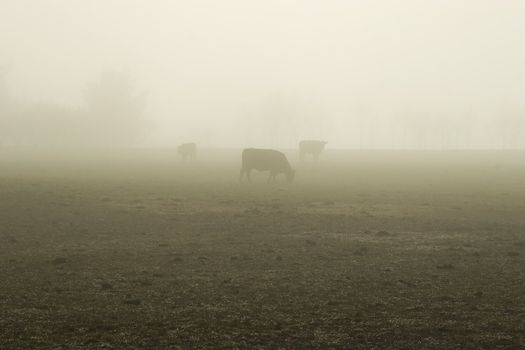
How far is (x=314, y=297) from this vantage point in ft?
42.7

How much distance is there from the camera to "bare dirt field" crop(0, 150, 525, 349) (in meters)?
10.6

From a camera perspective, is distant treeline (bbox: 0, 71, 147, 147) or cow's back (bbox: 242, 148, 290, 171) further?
distant treeline (bbox: 0, 71, 147, 147)

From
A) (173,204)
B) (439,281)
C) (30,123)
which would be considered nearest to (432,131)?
(30,123)

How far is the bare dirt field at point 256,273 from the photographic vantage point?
10562mm

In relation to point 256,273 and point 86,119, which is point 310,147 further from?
point 256,273

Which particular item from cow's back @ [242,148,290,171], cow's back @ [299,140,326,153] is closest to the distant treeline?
cow's back @ [299,140,326,153]

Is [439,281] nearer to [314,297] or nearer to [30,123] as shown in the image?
[314,297]

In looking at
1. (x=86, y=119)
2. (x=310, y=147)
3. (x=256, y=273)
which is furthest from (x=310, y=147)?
(x=256, y=273)

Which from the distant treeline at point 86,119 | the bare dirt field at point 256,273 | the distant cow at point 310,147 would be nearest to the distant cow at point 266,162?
the bare dirt field at point 256,273

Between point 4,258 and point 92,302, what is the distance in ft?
18.5

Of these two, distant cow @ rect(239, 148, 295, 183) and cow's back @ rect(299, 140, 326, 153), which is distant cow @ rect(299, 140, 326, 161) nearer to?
cow's back @ rect(299, 140, 326, 153)

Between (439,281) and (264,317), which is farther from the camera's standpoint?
(439,281)

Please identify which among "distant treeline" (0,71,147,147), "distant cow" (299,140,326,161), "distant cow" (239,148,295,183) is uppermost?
"distant treeline" (0,71,147,147)

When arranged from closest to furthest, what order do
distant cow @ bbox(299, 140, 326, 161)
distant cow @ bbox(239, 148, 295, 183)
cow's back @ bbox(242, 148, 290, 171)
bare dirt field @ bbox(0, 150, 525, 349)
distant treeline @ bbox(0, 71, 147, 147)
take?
bare dirt field @ bbox(0, 150, 525, 349), distant cow @ bbox(239, 148, 295, 183), cow's back @ bbox(242, 148, 290, 171), distant cow @ bbox(299, 140, 326, 161), distant treeline @ bbox(0, 71, 147, 147)
